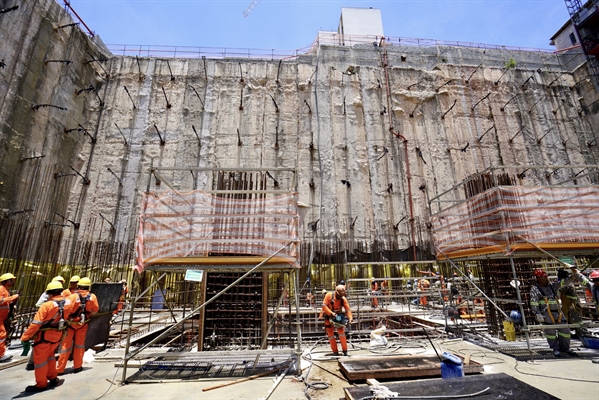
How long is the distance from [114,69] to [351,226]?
1933cm

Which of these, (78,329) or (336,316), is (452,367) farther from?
(78,329)

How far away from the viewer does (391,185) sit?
62.5 ft

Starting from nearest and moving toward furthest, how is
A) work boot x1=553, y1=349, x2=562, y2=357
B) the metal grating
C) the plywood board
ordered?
1. the plywood board
2. the metal grating
3. work boot x1=553, y1=349, x2=562, y2=357

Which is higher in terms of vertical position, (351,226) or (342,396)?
(351,226)

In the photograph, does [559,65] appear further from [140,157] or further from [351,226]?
[140,157]

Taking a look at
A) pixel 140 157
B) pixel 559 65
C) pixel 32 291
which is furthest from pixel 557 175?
pixel 32 291

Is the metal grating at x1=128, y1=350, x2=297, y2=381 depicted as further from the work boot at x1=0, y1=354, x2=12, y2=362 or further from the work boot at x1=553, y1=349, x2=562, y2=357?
the work boot at x1=553, y1=349, x2=562, y2=357

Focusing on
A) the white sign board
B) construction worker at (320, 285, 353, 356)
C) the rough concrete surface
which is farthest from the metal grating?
the rough concrete surface

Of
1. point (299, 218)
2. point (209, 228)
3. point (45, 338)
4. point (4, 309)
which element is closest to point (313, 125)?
point (299, 218)

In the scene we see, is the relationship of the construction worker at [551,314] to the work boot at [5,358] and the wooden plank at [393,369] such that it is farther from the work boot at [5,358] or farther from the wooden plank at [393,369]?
the work boot at [5,358]

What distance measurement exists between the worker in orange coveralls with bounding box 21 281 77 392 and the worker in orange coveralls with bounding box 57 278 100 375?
0.47 m

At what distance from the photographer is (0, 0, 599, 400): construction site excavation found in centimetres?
598

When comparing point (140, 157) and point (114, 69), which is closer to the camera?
point (140, 157)

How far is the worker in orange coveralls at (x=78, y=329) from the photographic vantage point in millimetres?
6059
